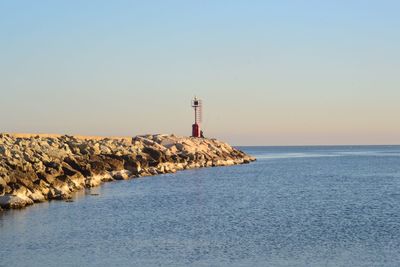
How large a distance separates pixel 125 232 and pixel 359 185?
31.5 m

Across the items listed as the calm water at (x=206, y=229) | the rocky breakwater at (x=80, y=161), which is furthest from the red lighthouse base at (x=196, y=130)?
the calm water at (x=206, y=229)

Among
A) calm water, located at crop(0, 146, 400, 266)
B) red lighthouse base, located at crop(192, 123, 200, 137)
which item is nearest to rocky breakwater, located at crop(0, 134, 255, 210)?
calm water, located at crop(0, 146, 400, 266)

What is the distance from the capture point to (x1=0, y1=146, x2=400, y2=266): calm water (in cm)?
2127

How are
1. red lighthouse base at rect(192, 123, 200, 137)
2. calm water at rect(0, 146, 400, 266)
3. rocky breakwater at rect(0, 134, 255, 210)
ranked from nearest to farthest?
1. calm water at rect(0, 146, 400, 266)
2. rocky breakwater at rect(0, 134, 255, 210)
3. red lighthouse base at rect(192, 123, 200, 137)

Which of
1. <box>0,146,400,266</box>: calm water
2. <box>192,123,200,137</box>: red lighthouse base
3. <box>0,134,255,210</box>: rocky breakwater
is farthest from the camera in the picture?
<box>192,123,200,137</box>: red lighthouse base

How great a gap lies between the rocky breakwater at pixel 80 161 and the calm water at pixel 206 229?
5.32 feet

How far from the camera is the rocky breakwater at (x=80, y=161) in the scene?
3634 centimetres

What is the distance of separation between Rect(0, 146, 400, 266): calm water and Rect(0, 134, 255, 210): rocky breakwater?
5.32 ft

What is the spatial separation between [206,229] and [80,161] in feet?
87.3

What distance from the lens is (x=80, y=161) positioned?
52.0 m

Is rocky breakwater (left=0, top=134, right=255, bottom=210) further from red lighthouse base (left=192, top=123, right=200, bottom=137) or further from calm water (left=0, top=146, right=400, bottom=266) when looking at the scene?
red lighthouse base (left=192, top=123, right=200, bottom=137)

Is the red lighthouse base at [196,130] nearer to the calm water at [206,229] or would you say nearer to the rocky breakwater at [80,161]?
the rocky breakwater at [80,161]

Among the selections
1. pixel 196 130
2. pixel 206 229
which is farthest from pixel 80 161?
pixel 196 130

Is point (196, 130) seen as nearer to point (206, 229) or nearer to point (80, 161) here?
point (80, 161)
